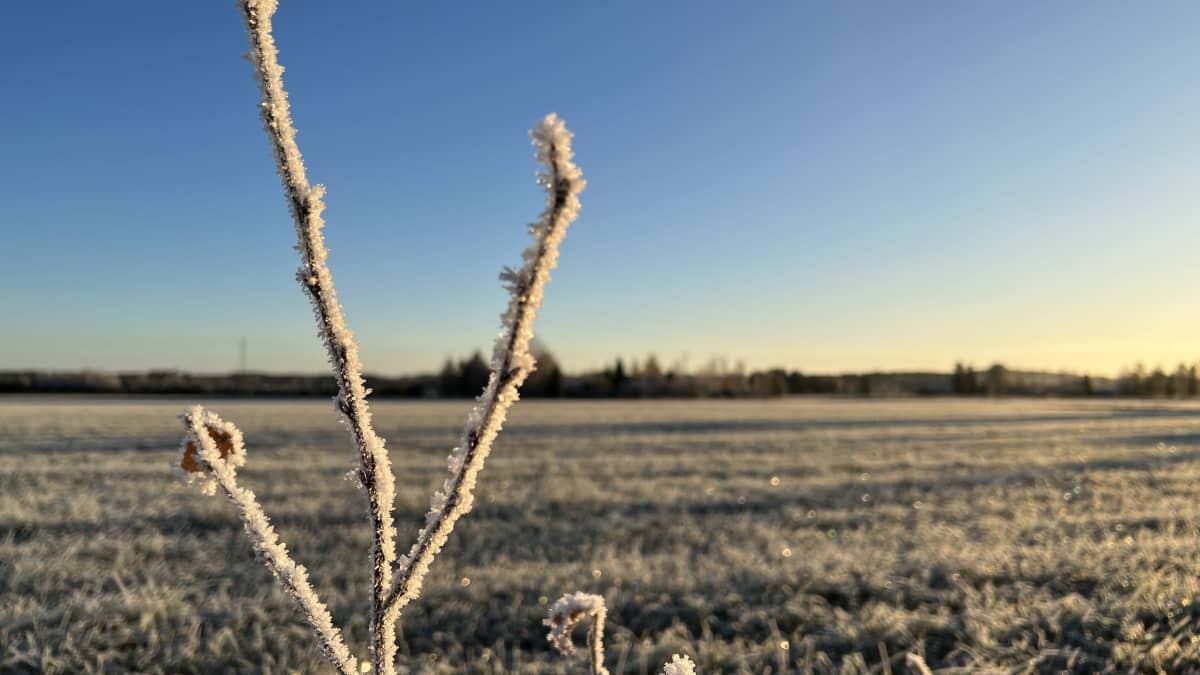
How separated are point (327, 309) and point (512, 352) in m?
0.20

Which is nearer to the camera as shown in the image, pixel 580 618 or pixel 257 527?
pixel 257 527

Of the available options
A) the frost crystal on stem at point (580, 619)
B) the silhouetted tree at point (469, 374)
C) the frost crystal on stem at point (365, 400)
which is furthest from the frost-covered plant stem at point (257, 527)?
the silhouetted tree at point (469, 374)

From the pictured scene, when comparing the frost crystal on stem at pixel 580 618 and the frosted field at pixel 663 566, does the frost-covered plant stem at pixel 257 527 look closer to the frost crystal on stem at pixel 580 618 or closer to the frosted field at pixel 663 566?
the frost crystal on stem at pixel 580 618

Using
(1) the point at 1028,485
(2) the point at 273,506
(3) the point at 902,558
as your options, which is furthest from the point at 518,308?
(1) the point at 1028,485

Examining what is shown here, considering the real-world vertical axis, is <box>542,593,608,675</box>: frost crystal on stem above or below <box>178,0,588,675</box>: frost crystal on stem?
below

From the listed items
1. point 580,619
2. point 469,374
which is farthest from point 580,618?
point 469,374

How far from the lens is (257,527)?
2.62 ft

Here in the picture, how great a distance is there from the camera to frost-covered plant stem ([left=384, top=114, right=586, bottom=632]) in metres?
0.54

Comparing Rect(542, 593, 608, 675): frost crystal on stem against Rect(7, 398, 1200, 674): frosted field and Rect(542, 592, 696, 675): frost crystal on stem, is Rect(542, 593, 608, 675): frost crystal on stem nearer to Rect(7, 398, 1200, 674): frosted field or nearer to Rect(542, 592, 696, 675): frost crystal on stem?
Rect(542, 592, 696, 675): frost crystal on stem

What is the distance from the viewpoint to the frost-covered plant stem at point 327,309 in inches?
25.2

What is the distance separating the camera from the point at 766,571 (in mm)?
5391

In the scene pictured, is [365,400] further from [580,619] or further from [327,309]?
[580,619]

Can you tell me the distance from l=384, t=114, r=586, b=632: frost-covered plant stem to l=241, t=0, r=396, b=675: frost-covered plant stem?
0.10 ft

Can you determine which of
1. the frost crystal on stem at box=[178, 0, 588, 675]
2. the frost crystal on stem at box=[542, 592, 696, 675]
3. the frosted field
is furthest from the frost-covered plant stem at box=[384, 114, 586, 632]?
the frosted field
